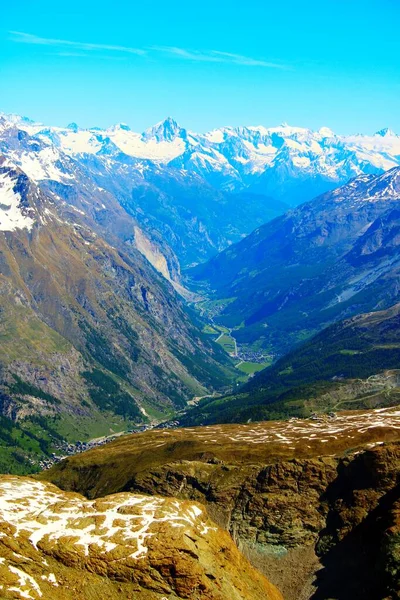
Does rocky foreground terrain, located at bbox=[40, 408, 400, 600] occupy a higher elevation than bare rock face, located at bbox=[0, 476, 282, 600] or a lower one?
lower

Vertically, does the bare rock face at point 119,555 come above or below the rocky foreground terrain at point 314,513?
above

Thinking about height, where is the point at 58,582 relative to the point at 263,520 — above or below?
above

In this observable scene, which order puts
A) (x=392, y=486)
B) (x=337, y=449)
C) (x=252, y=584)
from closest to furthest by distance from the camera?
(x=252, y=584)
(x=392, y=486)
(x=337, y=449)

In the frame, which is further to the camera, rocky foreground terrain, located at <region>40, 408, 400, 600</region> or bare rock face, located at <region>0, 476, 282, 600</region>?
rocky foreground terrain, located at <region>40, 408, 400, 600</region>

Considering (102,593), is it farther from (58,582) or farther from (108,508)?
(108,508)

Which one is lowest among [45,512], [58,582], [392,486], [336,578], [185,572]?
[336,578]

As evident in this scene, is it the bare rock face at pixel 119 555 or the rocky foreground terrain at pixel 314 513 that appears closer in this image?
the bare rock face at pixel 119 555

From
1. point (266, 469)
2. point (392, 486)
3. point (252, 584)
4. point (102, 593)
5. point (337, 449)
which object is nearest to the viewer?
point (102, 593)

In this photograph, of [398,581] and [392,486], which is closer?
[398,581]

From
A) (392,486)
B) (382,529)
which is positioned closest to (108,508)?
(382,529)
